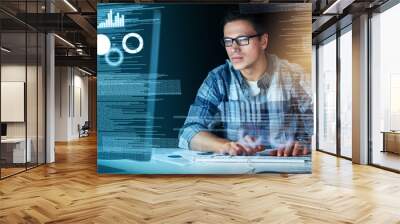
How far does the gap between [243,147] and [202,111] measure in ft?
3.14

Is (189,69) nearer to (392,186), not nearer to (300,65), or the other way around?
(300,65)

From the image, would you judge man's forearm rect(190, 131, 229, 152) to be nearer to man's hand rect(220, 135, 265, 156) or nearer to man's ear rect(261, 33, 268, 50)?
man's hand rect(220, 135, 265, 156)

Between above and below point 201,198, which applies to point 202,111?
above

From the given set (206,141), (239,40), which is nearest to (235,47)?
(239,40)

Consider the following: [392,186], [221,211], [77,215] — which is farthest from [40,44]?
[392,186]

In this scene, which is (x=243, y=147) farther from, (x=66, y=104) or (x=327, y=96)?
(x=66, y=104)

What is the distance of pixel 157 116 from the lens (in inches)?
273

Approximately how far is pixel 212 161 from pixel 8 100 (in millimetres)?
3911

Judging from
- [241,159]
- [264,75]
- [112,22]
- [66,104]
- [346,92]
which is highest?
[112,22]

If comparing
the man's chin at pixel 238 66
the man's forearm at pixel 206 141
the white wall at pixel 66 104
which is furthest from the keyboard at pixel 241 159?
the white wall at pixel 66 104

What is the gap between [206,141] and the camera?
6922 millimetres

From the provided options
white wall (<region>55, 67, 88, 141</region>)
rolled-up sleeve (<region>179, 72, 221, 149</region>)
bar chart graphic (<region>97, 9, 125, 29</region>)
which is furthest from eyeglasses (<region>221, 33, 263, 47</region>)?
white wall (<region>55, 67, 88, 141</region>)

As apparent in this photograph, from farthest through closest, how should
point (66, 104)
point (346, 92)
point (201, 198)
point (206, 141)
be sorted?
point (66, 104) → point (346, 92) → point (206, 141) → point (201, 198)

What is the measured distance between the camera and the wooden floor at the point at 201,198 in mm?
4285
